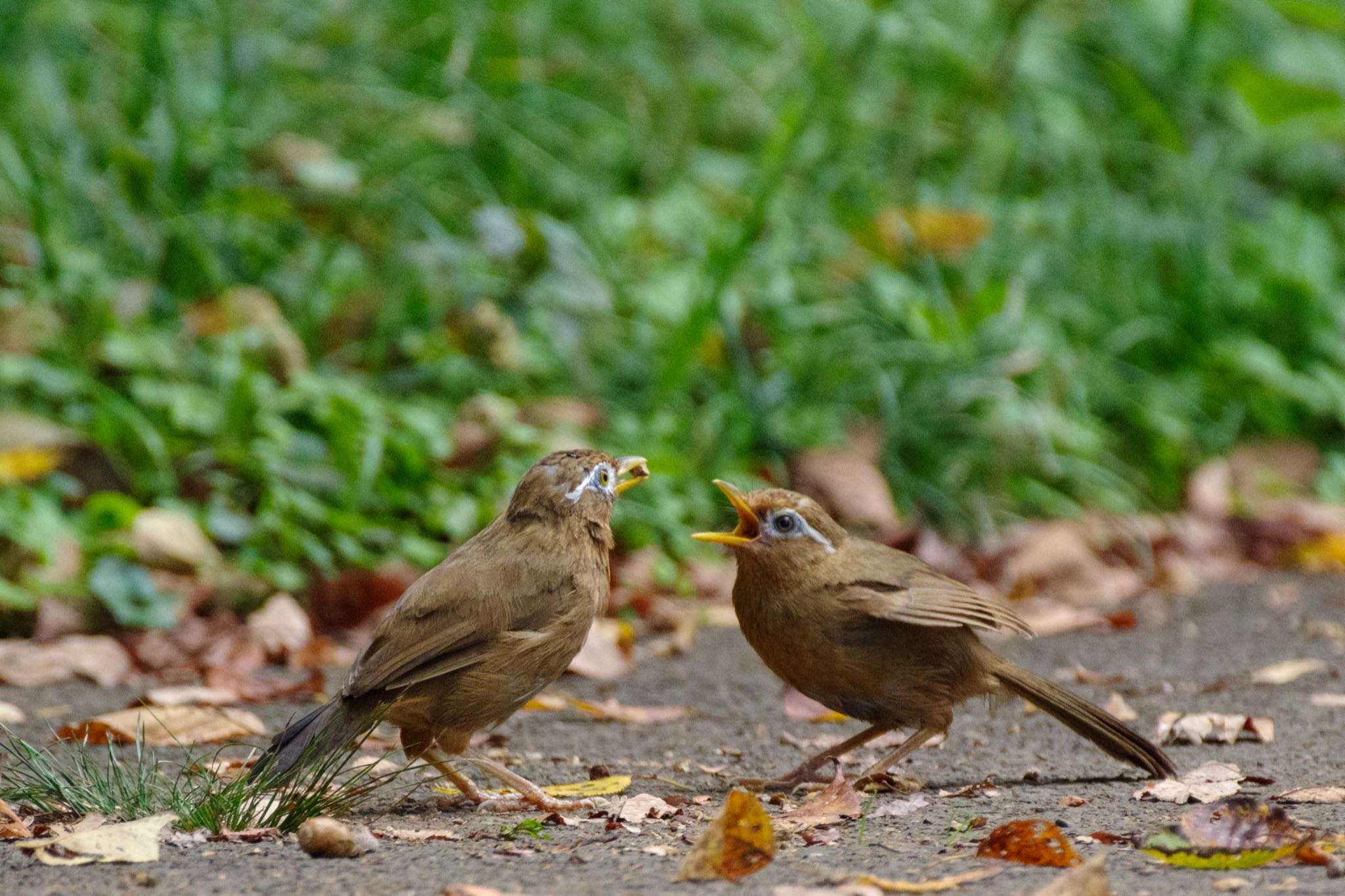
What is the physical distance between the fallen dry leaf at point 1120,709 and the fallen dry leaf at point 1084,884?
2.00 m

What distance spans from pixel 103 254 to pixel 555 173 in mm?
2412

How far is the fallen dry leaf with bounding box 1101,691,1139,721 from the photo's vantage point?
4.52 m

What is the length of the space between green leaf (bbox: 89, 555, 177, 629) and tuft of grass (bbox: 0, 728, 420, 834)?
186cm

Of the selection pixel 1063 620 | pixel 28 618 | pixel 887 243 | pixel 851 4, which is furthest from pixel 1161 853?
pixel 851 4

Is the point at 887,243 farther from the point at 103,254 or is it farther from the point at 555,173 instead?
the point at 103,254

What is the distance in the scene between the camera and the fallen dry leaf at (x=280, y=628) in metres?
5.32

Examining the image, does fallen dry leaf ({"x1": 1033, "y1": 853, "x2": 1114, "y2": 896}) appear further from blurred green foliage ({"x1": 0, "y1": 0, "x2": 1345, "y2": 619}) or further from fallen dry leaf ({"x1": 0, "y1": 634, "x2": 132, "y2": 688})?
blurred green foliage ({"x1": 0, "y1": 0, "x2": 1345, "y2": 619})

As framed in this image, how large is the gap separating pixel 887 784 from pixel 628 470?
1.15 meters

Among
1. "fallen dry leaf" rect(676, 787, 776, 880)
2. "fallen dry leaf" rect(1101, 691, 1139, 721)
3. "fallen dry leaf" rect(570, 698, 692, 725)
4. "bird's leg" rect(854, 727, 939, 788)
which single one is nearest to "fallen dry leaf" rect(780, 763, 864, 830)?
"bird's leg" rect(854, 727, 939, 788)

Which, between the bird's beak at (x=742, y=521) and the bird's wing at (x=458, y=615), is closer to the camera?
the bird's wing at (x=458, y=615)

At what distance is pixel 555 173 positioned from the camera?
26.8ft

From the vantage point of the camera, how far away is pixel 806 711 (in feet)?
15.6

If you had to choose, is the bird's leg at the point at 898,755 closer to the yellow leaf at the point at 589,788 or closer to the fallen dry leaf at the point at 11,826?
the yellow leaf at the point at 589,788

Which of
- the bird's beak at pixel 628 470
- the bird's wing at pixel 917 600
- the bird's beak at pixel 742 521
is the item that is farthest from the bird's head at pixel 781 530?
the bird's beak at pixel 628 470
